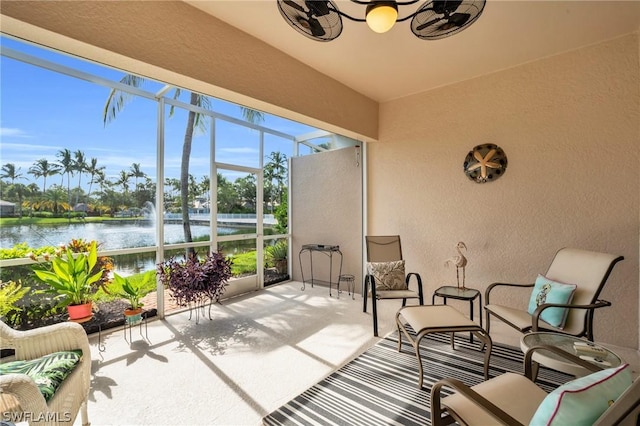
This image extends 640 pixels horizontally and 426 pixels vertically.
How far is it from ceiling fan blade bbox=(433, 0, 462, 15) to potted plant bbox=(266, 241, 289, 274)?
13.9ft

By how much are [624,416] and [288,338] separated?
2574 millimetres

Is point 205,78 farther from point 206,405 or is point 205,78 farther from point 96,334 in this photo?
point 96,334

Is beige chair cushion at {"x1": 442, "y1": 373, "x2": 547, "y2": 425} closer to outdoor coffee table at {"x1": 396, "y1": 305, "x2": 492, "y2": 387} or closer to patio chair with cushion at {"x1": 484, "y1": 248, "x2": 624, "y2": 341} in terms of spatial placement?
outdoor coffee table at {"x1": 396, "y1": 305, "x2": 492, "y2": 387}

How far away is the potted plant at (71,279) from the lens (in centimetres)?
254

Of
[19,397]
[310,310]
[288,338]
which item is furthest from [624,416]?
[310,310]

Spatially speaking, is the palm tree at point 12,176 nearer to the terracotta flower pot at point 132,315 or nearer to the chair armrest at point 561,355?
the terracotta flower pot at point 132,315

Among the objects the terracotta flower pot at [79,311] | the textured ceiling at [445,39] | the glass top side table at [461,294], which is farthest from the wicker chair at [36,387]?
the glass top side table at [461,294]

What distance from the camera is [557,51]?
2.94 m

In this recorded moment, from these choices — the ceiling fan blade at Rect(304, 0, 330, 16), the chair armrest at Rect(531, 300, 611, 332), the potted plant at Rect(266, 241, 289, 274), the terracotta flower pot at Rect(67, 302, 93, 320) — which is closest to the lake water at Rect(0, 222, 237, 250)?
the terracotta flower pot at Rect(67, 302, 93, 320)

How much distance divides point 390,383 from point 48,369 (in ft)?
7.24

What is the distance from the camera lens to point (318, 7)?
152 cm

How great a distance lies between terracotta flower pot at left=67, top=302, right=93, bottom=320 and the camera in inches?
100

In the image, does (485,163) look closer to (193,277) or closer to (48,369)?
(193,277)

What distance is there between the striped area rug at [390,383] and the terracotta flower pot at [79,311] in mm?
2036
